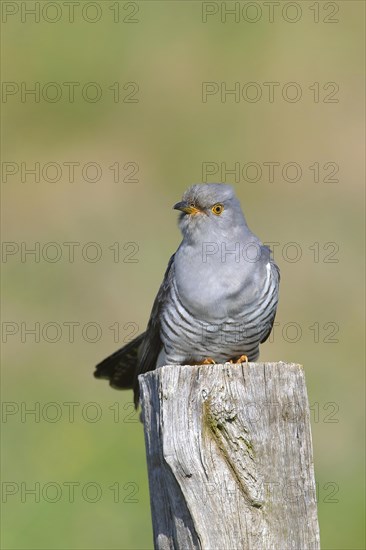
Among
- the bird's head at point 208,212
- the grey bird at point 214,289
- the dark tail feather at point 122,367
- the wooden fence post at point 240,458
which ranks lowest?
the wooden fence post at point 240,458

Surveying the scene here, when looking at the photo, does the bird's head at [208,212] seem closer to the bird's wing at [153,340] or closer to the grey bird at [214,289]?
the grey bird at [214,289]

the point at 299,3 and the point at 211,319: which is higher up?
the point at 299,3

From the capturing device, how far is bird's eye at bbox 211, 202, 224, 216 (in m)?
5.30

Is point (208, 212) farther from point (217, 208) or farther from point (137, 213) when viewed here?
point (137, 213)

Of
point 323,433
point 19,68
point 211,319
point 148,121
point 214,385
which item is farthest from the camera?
point 19,68

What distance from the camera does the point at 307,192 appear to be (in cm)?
1155

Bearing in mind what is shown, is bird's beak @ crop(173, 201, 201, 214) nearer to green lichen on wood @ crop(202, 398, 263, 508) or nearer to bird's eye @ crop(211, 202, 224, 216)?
bird's eye @ crop(211, 202, 224, 216)

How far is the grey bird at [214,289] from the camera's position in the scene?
200 inches

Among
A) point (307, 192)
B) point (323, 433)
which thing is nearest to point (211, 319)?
point (323, 433)

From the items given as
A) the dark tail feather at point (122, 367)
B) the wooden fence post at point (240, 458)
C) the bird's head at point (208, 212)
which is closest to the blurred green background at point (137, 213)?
the dark tail feather at point (122, 367)

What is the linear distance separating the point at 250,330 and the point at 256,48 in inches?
395

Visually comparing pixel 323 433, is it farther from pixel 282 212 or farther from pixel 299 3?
pixel 299 3

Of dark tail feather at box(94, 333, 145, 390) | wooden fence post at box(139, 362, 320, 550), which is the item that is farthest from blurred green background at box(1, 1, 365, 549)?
wooden fence post at box(139, 362, 320, 550)

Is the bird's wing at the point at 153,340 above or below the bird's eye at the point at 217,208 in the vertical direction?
below
